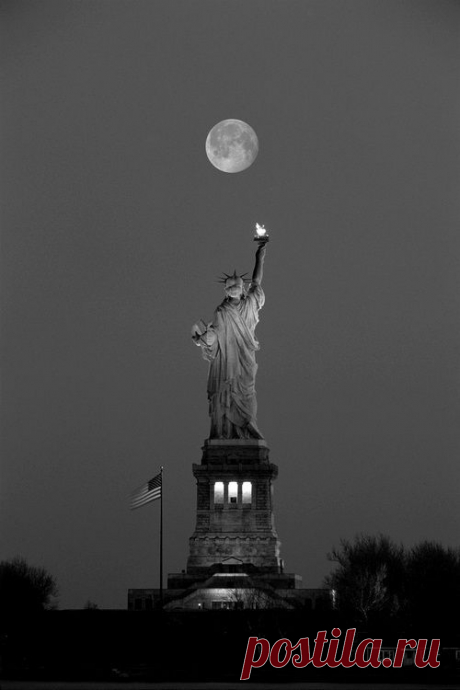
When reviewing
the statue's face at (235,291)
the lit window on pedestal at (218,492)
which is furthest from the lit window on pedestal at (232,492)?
the statue's face at (235,291)

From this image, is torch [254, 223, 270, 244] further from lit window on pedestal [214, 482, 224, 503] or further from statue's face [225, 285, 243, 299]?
lit window on pedestal [214, 482, 224, 503]

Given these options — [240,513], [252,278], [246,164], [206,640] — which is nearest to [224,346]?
[252,278]

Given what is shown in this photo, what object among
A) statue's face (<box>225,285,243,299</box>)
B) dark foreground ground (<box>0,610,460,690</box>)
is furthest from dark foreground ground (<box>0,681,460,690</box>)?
statue's face (<box>225,285,243,299</box>)

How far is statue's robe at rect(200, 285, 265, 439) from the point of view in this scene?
68.1 metres

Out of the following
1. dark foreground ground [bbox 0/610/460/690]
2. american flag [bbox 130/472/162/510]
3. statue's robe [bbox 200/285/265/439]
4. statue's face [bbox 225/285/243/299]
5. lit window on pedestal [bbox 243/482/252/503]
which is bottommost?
dark foreground ground [bbox 0/610/460/690]

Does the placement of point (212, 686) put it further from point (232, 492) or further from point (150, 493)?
point (232, 492)

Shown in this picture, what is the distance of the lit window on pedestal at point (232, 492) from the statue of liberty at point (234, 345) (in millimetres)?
3333

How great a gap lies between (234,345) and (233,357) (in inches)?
21.7

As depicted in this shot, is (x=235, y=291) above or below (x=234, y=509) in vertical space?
above

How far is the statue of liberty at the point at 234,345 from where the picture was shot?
68.2 meters

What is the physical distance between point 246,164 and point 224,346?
44.3 ft

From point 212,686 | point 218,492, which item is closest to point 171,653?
point 212,686

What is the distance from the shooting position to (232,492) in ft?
217

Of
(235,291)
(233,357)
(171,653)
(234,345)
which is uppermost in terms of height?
(235,291)
